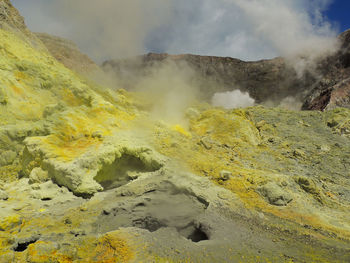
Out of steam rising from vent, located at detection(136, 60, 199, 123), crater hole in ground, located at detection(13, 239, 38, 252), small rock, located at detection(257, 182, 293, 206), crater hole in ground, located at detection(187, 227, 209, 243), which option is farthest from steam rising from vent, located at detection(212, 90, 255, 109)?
crater hole in ground, located at detection(13, 239, 38, 252)

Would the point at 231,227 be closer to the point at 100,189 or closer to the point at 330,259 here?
the point at 330,259

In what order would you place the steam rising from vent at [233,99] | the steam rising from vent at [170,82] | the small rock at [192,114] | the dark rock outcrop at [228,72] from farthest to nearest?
the dark rock outcrop at [228,72] → the steam rising from vent at [233,99] → the steam rising from vent at [170,82] → the small rock at [192,114]

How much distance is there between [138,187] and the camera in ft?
20.7

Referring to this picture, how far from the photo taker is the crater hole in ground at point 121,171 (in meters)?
6.91

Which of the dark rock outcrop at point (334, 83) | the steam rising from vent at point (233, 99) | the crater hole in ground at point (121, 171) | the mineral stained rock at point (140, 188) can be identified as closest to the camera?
the mineral stained rock at point (140, 188)

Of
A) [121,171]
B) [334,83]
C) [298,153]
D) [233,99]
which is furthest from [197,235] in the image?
[233,99]

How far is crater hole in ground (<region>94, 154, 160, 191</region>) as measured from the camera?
691 centimetres

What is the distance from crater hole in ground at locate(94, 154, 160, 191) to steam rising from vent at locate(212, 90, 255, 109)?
37087mm

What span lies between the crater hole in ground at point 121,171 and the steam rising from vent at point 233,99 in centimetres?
3709

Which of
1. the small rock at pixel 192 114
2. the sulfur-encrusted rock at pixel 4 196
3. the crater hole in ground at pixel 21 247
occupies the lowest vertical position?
the crater hole in ground at pixel 21 247

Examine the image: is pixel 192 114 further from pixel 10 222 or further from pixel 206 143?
pixel 10 222

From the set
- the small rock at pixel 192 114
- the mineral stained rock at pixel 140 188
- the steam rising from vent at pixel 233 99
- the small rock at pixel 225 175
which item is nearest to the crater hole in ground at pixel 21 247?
the mineral stained rock at pixel 140 188

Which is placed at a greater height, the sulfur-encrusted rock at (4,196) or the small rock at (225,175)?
the small rock at (225,175)

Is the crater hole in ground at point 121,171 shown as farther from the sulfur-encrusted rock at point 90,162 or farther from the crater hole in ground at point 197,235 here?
the crater hole in ground at point 197,235
